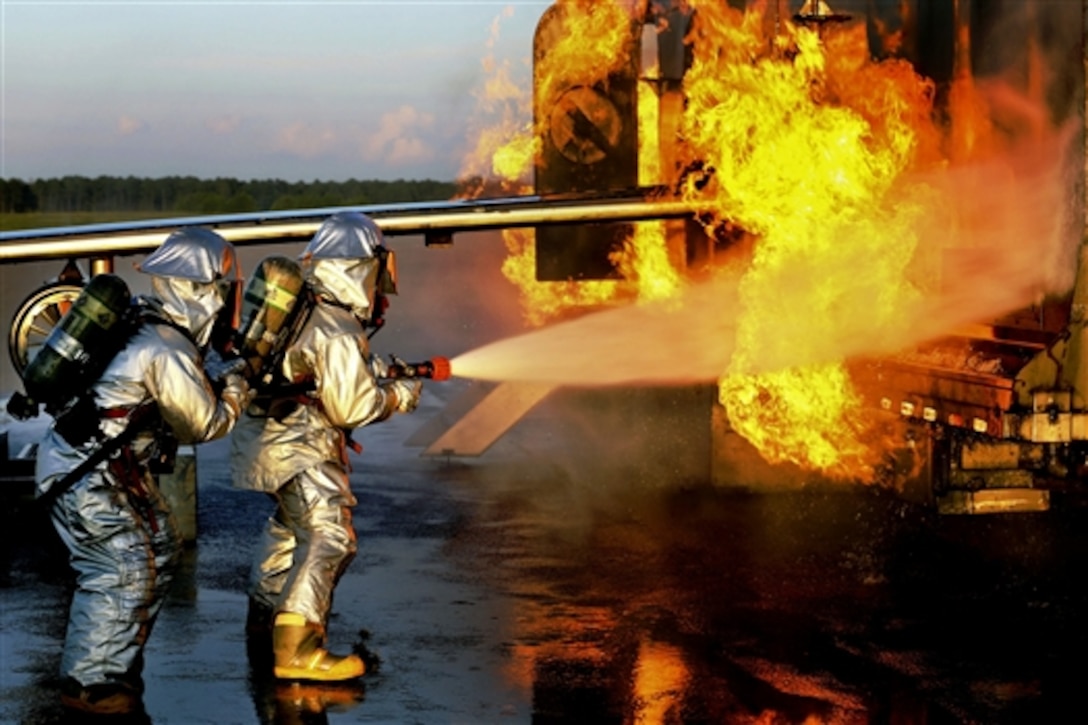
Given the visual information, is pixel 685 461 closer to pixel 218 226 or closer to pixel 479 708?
pixel 218 226

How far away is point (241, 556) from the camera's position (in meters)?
10.2

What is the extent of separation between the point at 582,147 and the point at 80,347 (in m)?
6.37

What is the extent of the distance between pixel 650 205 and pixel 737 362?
1357 millimetres

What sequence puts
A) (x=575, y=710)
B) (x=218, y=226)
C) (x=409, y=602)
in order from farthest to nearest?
(x=218, y=226), (x=409, y=602), (x=575, y=710)

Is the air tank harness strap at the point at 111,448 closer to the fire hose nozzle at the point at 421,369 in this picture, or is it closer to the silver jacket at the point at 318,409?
the silver jacket at the point at 318,409

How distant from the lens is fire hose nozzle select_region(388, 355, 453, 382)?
7.95 metres

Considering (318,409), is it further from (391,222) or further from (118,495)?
(391,222)

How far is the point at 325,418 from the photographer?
774cm

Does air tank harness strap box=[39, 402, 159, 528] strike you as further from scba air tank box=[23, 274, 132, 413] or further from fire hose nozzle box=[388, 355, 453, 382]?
fire hose nozzle box=[388, 355, 453, 382]

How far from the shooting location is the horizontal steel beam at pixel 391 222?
1063cm

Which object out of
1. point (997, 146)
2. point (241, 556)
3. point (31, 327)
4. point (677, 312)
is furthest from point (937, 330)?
point (31, 327)

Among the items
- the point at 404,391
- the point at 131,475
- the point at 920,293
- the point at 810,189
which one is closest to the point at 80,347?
the point at 131,475

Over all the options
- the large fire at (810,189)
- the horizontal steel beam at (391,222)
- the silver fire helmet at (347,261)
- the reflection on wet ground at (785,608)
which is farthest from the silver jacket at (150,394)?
the large fire at (810,189)

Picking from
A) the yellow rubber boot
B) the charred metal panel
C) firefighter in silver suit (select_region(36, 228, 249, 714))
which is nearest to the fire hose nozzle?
firefighter in silver suit (select_region(36, 228, 249, 714))
